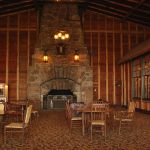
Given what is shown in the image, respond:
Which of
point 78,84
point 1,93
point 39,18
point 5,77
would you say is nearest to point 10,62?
point 5,77

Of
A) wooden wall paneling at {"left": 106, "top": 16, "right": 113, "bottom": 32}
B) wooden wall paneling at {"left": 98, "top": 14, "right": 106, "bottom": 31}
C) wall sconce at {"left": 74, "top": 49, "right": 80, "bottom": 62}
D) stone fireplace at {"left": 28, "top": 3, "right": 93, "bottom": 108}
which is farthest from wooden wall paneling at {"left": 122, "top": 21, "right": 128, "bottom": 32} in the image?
wall sconce at {"left": 74, "top": 49, "right": 80, "bottom": 62}

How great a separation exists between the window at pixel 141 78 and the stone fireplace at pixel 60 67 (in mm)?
2288

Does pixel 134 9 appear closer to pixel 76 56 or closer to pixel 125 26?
pixel 125 26

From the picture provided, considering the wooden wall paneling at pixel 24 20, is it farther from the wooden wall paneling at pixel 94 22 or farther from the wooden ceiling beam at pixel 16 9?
the wooden wall paneling at pixel 94 22

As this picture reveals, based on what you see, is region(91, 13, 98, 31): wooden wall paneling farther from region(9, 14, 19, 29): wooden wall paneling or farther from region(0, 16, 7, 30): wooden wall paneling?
region(0, 16, 7, 30): wooden wall paneling

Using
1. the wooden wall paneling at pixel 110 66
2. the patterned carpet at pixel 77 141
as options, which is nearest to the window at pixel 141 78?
the wooden wall paneling at pixel 110 66

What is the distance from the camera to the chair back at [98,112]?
7.27 m

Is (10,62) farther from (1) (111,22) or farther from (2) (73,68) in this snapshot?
(1) (111,22)

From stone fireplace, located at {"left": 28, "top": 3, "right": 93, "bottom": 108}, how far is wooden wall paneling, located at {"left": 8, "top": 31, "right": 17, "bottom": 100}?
4.43ft

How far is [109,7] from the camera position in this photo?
602 inches

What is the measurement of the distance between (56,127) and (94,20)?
9.77m

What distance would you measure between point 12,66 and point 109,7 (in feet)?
20.5

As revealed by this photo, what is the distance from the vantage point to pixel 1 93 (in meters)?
15.5

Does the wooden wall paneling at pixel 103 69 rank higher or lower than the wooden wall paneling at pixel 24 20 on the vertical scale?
lower
